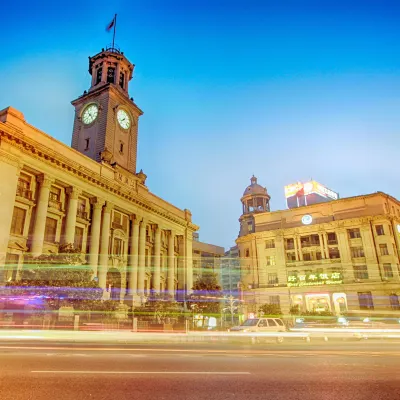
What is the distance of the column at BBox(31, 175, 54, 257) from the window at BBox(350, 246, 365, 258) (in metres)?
49.8

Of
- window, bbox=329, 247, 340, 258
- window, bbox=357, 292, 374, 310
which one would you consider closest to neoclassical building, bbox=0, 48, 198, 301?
window, bbox=329, 247, 340, 258

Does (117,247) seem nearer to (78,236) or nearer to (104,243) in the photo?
(104,243)

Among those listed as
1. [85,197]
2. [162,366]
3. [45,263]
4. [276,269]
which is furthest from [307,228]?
A: [162,366]

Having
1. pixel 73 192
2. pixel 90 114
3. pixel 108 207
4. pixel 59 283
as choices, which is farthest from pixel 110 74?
pixel 59 283

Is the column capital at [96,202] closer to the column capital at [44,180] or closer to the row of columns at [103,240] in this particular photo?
the row of columns at [103,240]

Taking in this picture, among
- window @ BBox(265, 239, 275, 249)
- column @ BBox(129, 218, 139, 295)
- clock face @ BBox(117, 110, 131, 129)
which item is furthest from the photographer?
window @ BBox(265, 239, 275, 249)

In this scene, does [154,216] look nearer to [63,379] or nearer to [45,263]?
[45,263]

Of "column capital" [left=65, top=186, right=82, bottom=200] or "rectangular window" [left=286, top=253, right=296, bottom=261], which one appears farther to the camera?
"rectangular window" [left=286, top=253, right=296, bottom=261]

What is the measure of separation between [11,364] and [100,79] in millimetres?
47505

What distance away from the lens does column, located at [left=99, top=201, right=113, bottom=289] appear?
113 ft

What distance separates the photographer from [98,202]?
36375 mm

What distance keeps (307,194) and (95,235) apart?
51.3 meters

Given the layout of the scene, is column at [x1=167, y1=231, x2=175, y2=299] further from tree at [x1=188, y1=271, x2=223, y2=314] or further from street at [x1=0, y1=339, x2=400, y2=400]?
street at [x1=0, y1=339, x2=400, y2=400]

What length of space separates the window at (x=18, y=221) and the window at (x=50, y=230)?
8.00 ft
